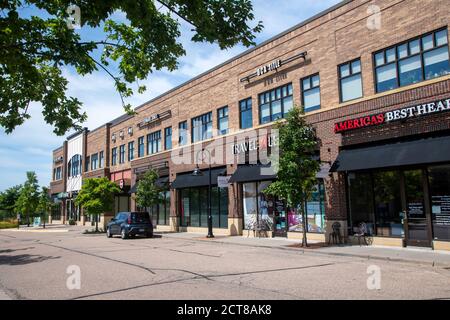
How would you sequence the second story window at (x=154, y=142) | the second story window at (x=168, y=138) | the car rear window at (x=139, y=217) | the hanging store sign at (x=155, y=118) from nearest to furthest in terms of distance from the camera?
1. the car rear window at (x=139, y=217)
2. the second story window at (x=168, y=138)
3. the hanging store sign at (x=155, y=118)
4. the second story window at (x=154, y=142)

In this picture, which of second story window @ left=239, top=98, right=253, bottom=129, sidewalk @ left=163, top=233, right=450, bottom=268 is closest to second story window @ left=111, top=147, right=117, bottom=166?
second story window @ left=239, top=98, right=253, bottom=129

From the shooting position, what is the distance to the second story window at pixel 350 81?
59.9 feet

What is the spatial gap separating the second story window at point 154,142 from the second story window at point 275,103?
1333cm

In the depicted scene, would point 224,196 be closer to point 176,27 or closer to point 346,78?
point 346,78

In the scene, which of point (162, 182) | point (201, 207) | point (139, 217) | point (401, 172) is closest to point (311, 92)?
point (401, 172)

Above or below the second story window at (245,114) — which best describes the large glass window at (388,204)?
below

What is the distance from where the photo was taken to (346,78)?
18844mm

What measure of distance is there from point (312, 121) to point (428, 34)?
634 centimetres

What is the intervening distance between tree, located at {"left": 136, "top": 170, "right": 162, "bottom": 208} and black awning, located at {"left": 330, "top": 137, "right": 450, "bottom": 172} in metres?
16.3

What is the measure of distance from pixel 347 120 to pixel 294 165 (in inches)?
131

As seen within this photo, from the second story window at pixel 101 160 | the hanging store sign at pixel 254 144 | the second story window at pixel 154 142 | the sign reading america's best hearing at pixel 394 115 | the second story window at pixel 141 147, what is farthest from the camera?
the second story window at pixel 101 160

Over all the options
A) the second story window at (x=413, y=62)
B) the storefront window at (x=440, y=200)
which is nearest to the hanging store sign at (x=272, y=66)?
the second story window at (x=413, y=62)

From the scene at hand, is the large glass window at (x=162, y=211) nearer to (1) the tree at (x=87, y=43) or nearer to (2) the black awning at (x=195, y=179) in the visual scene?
(2) the black awning at (x=195, y=179)

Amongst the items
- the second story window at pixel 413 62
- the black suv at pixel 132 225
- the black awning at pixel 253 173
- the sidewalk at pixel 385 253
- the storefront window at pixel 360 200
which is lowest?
the sidewalk at pixel 385 253
